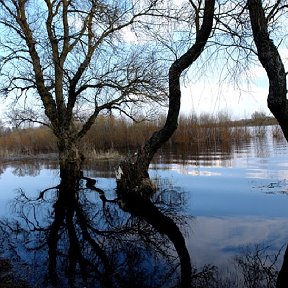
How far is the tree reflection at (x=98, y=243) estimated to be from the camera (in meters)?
5.46

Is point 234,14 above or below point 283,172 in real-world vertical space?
above

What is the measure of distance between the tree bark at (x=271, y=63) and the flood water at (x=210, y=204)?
237 cm

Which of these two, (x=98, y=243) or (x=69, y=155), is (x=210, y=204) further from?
(x=69, y=155)

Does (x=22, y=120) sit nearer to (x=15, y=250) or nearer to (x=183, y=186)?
(x=183, y=186)

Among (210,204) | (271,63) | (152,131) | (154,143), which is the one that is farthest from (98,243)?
(152,131)

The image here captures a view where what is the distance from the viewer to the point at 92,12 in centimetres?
1941

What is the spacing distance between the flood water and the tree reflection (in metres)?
0.08

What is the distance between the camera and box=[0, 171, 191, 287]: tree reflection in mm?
5457

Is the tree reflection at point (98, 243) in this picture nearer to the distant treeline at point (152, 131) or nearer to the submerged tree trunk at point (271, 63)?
the submerged tree trunk at point (271, 63)

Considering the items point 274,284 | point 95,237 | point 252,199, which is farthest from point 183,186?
point 274,284

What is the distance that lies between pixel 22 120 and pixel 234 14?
16364mm

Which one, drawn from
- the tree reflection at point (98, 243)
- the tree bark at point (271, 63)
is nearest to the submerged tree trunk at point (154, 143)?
the tree reflection at point (98, 243)

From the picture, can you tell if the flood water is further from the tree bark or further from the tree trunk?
the tree bark

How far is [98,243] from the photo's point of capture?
23.6 feet
